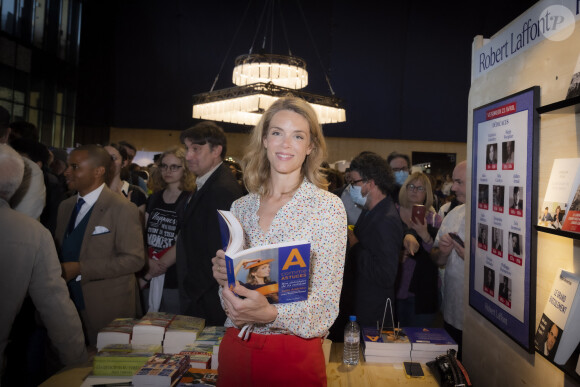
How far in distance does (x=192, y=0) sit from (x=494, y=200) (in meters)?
11.7

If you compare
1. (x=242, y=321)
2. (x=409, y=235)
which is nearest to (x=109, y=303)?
(x=242, y=321)

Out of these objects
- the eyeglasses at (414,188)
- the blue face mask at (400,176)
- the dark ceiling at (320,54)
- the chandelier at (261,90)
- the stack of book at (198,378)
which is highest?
the dark ceiling at (320,54)

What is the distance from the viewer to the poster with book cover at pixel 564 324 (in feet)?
4.01

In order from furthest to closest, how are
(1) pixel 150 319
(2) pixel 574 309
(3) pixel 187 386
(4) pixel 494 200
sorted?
1. (1) pixel 150 319
2. (4) pixel 494 200
3. (3) pixel 187 386
4. (2) pixel 574 309

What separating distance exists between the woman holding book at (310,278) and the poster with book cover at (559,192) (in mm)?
681

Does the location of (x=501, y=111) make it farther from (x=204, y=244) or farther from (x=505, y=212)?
(x=204, y=244)

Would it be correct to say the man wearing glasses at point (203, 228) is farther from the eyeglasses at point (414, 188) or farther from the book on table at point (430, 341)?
the eyeglasses at point (414, 188)

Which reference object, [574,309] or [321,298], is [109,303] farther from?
[574,309]

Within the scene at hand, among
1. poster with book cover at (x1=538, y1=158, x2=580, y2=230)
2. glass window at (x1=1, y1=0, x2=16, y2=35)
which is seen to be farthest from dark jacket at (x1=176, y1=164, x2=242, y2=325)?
glass window at (x1=1, y1=0, x2=16, y2=35)

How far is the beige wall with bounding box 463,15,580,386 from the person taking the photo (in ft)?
4.46

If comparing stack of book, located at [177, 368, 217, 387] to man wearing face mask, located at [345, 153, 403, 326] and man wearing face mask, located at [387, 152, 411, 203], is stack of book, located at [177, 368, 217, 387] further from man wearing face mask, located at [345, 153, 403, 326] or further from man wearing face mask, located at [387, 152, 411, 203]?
man wearing face mask, located at [387, 152, 411, 203]

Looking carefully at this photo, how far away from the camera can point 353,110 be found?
11.6 m

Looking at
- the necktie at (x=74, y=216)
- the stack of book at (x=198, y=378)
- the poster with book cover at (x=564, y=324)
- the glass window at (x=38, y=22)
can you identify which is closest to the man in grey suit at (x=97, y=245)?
the necktie at (x=74, y=216)

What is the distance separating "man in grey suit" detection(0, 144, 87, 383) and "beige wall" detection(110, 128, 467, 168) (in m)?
10.3
